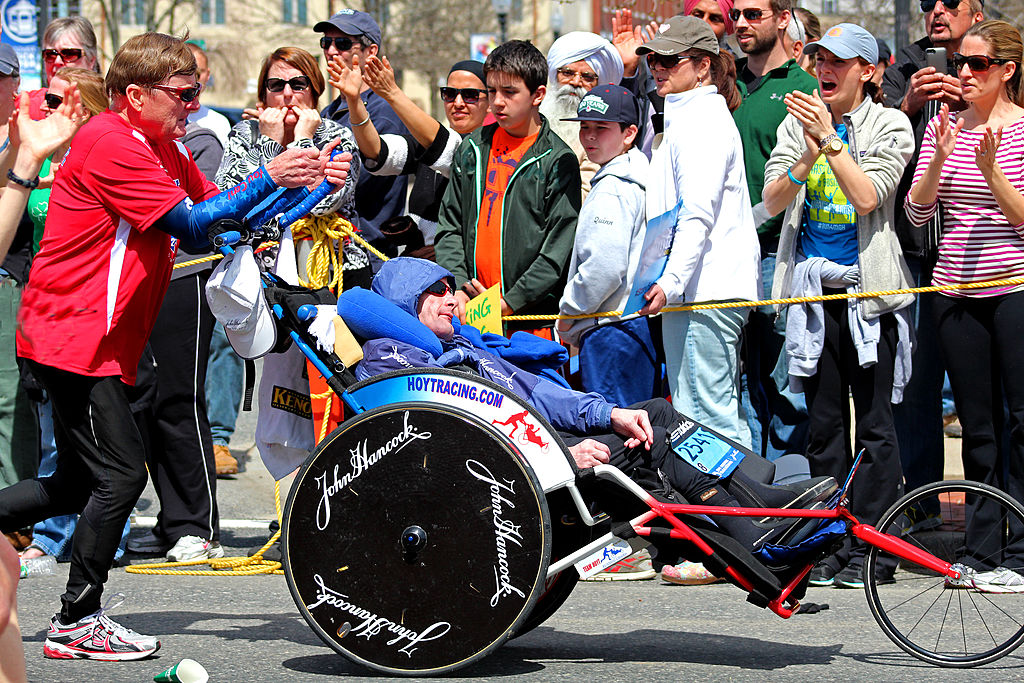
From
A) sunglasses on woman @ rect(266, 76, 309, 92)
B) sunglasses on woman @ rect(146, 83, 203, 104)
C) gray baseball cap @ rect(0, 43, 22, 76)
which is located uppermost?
gray baseball cap @ rect(0, 43, 22, 76)

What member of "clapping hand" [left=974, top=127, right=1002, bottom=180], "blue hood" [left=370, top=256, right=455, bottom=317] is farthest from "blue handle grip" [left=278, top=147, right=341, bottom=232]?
"clapping hand" [left=974, top=127, right=1002, bottom=180]

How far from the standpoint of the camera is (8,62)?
23.2 feet

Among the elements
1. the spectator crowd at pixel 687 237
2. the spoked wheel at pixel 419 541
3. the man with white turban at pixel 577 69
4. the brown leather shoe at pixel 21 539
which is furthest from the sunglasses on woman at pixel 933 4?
the brown leather shoe at pixel 21 539

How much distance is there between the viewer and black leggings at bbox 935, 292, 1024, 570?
6598 mm

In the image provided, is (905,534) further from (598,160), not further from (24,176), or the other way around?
(24,176)

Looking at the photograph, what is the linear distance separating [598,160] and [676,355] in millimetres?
1007

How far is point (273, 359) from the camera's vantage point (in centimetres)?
692

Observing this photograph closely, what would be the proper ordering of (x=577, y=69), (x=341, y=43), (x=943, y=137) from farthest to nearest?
(x=341, y=43) → (x=577, y=69) → (x=943, y=137)

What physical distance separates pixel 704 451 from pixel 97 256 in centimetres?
232

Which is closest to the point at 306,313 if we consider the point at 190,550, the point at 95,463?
the point at 95,463

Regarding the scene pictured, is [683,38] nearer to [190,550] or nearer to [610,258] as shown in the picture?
[610,258]

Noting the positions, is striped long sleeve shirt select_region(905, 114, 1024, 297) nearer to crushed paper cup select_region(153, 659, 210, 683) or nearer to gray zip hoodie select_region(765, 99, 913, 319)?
gray zip hoodie select_region(765, 99, 913, 319)

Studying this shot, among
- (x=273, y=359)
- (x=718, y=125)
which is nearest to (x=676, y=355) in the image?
(x=718, y=125)

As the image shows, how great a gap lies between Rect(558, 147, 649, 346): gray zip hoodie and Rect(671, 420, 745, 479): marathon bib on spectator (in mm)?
1613
